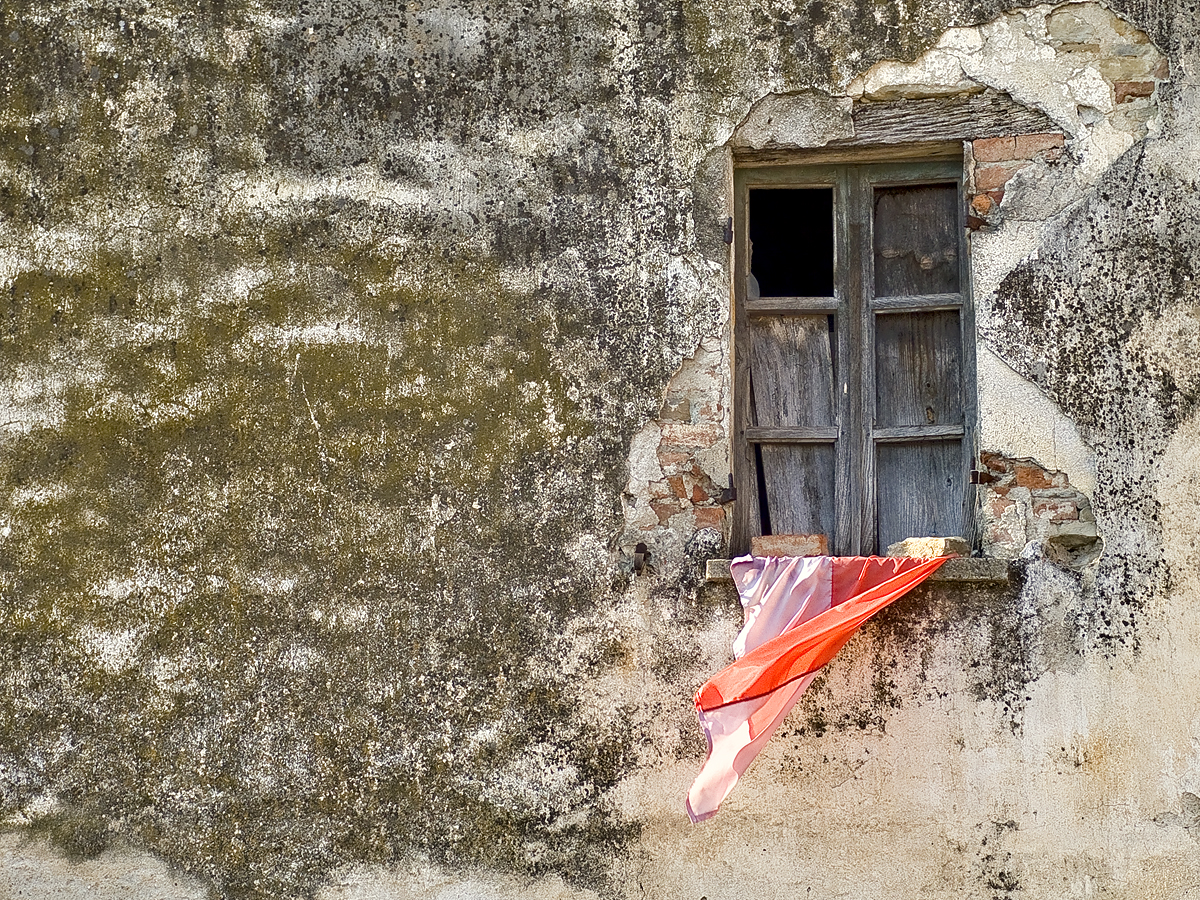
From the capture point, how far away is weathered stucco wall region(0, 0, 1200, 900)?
141 inches

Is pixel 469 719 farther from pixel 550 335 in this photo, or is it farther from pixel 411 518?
pixel 550 335

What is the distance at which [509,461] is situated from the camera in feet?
12.5

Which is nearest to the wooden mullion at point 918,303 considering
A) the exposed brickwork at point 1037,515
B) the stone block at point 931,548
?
the exposed brickwork at point 1037,515

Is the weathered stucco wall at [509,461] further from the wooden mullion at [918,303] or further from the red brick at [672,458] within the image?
the wooden mullion at [918,303]

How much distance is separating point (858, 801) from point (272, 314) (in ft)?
7.78

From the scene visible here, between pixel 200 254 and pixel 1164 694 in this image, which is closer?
pixel 1164 694

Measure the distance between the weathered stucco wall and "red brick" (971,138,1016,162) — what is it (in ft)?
0.12

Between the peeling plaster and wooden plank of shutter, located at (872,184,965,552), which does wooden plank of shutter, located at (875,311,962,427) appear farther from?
the peeling plaster

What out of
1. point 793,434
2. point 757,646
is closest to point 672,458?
point 793,434

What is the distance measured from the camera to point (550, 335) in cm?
385

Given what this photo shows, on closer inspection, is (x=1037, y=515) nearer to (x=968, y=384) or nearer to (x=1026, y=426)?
(x=1026, y=426)

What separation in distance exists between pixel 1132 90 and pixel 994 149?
44 centimetres

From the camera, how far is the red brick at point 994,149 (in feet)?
12.4

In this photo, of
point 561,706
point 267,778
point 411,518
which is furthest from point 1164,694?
point 267,778
